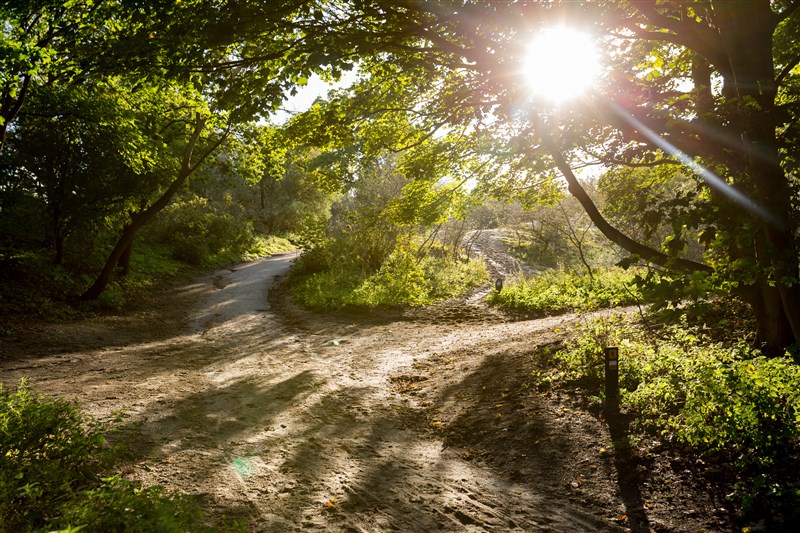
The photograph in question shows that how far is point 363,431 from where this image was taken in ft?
17.7

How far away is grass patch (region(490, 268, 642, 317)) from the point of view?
493 inches

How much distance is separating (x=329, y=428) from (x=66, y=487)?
288 centimetres

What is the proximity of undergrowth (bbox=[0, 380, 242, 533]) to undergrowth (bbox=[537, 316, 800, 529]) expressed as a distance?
3994 mm

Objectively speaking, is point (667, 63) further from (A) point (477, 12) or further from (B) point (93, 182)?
(B) point (93, 182)

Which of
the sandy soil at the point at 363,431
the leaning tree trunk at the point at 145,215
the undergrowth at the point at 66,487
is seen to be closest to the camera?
the undergrowth at the point at 66,487

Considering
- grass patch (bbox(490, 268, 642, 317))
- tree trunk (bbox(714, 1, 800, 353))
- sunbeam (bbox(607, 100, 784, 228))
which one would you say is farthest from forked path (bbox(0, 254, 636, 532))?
sunbeam (bbox(607, 100, 784, 228))

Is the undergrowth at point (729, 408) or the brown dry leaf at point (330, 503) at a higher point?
the undergrowth at point (729, 408)

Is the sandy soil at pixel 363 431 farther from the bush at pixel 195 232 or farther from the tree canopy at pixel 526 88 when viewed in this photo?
the bush at pixel 195 232

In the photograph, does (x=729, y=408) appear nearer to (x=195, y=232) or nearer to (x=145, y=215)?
(x=145, y=215)

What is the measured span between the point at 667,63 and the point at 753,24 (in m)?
4.99

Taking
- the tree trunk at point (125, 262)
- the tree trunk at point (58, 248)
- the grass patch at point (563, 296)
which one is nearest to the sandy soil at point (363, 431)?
the grass patch at point (563, 296)

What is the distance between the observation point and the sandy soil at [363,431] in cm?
363

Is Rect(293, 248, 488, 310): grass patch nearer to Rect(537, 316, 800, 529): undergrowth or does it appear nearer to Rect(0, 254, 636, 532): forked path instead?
Rect(0, 254, 636, 532): forked path

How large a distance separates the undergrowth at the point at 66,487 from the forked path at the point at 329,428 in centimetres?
50
